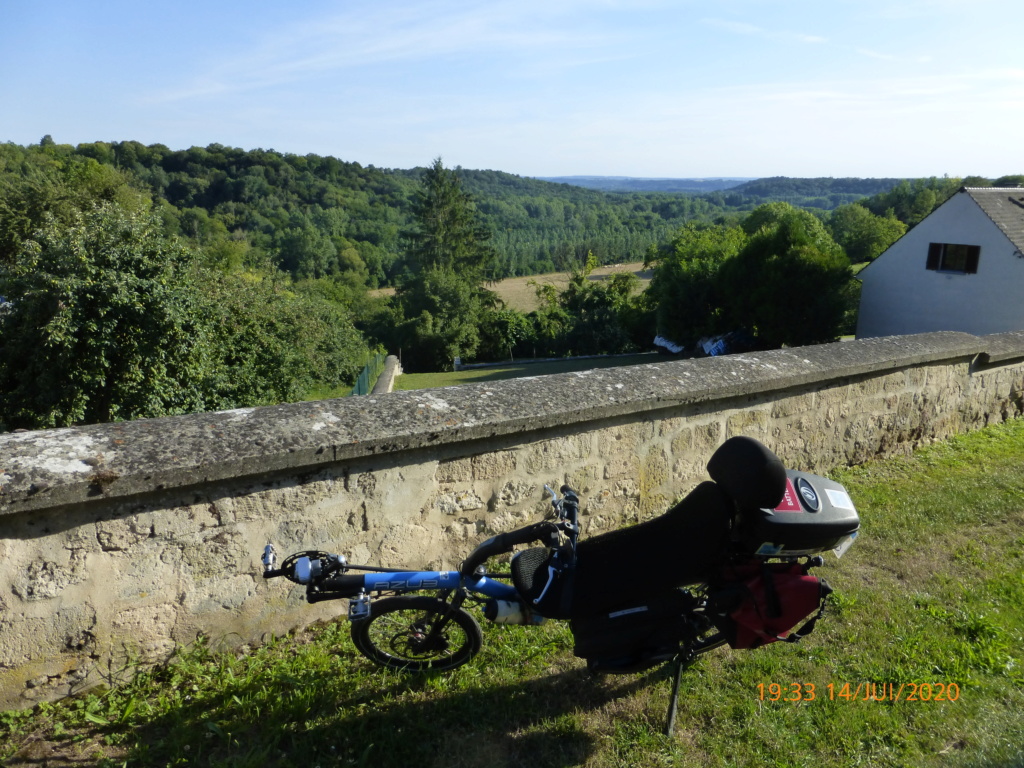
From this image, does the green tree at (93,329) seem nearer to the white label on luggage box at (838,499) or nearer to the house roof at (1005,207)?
the white label on luggage box at (838,499)

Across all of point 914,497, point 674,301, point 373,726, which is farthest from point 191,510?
point 674,301

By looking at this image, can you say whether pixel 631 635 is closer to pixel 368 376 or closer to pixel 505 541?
pixel 505 541

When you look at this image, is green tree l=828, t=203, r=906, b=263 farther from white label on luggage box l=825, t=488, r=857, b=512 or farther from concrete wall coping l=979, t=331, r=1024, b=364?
white label on luggage box l=825, t=488, r=857, b=512

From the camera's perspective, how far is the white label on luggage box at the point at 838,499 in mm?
2584

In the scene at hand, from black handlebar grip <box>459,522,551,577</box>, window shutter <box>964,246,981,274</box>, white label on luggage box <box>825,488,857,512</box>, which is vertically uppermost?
window shutter <box>964,246,981,274</box>

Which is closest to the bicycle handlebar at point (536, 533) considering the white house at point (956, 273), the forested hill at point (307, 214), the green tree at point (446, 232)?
the white house at point (956, 273)

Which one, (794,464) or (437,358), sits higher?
(794,464)

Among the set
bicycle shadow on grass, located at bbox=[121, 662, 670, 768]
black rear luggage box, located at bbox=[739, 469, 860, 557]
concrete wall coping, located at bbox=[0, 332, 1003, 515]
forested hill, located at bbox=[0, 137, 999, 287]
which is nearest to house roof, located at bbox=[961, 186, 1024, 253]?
concrete wall coping, located at bbox=[0, 332, 1003, 515]

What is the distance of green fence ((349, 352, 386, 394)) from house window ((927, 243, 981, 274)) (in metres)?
21.6

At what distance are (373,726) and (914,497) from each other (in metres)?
3.68

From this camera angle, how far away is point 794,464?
15.0 feet

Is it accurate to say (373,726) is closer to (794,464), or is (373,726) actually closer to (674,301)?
(794,464)

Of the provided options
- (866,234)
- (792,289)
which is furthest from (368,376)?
(866,234)

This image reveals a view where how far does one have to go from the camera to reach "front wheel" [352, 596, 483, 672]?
267 centimetres
